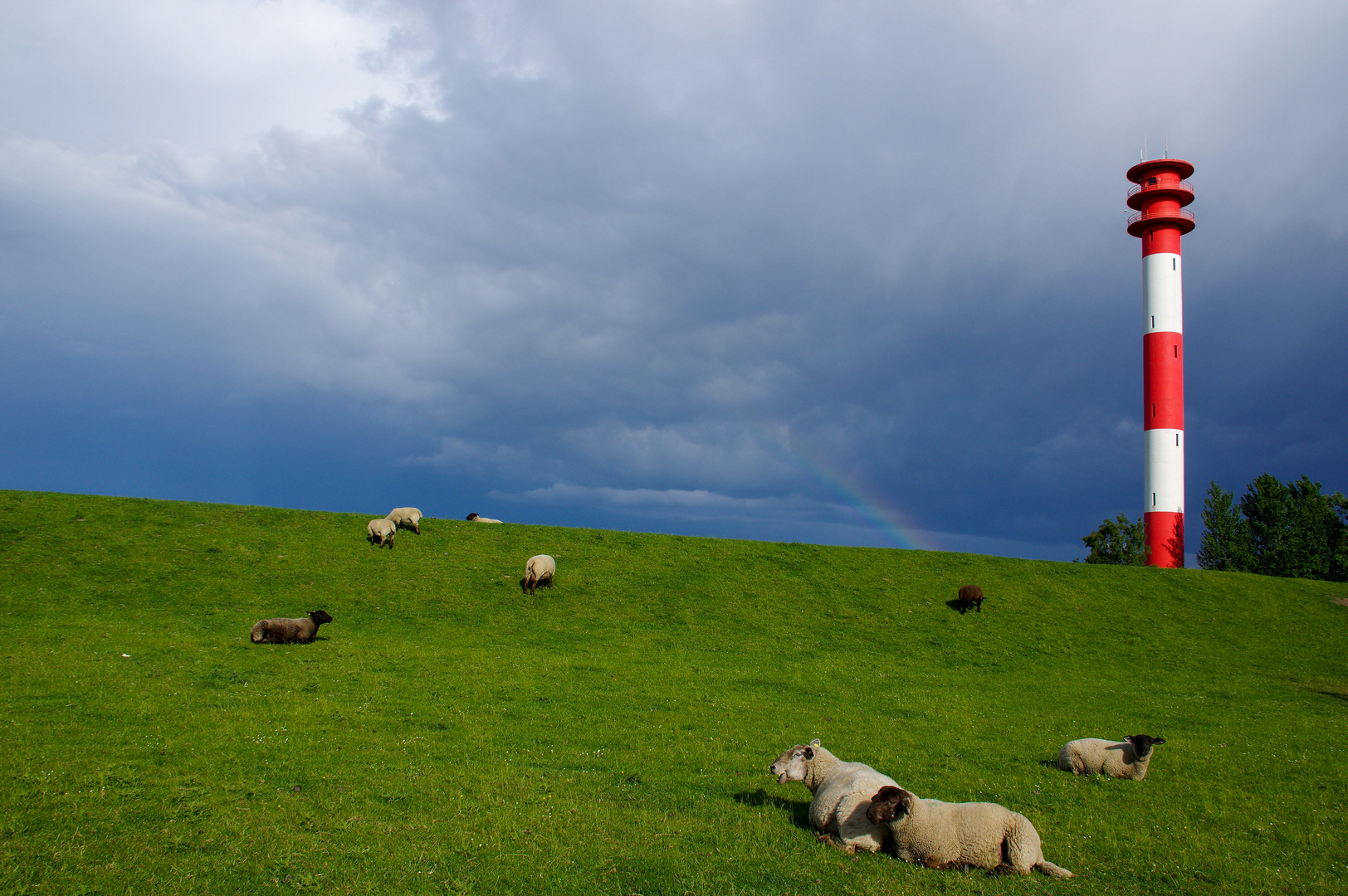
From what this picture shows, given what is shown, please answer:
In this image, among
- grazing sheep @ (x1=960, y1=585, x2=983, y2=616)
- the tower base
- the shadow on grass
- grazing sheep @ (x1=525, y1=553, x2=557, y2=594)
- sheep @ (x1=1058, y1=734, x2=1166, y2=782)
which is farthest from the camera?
the tower base

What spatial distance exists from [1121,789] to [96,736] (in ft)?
59.1

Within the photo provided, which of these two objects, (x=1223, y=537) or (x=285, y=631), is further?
(x=1223, y=537)

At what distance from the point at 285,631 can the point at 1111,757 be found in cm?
2245

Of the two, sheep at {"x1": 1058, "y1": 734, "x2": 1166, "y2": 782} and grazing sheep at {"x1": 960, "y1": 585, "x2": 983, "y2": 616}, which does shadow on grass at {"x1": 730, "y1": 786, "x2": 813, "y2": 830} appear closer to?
sheep at {"x1": 1058, "y1": 734, "x2": 1166, "y2": 782}

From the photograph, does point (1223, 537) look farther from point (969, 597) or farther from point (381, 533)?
point (381, 533)

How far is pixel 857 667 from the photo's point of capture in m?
26.5

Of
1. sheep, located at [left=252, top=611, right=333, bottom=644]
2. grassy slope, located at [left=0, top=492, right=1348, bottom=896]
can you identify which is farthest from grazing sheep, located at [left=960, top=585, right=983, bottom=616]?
sheep, located at [left=252, top=611, right=333, bottom=644]

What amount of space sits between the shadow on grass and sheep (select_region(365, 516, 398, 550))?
28085mm

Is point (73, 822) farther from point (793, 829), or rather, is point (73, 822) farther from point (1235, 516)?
point (1235, 516)

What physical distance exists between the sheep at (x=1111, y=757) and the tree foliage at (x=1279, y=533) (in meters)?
61.6

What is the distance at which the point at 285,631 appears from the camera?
22.8 m

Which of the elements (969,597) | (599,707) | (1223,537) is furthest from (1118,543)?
(599,707)

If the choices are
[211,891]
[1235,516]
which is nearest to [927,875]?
[211,891]

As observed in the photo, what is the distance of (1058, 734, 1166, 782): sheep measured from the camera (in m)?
13.9
